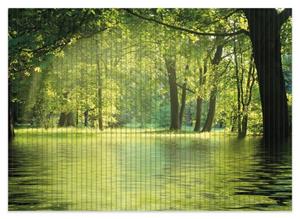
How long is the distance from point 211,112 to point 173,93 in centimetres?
47

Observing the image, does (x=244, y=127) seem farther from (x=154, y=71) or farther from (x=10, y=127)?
(x=10, y=127)

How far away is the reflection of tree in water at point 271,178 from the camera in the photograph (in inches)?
305

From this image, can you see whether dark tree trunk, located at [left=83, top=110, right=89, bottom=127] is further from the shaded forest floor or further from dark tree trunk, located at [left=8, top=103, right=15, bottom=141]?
dark tree trunk, located at [left=8, top=103, right=15, bottom=141]

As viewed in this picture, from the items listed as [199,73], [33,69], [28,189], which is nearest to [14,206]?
[28,189]

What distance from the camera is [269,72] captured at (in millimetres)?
8102

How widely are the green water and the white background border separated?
75 millimetres

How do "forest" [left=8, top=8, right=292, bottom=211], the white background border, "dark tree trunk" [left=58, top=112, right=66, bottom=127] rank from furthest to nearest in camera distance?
"dark tree trunk" [left=58, top=112, right=66, bottom=127]
"forest" [left=8, top=8, right=292, bottom=211]
the white background border

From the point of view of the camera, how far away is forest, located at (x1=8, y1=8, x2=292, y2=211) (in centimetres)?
786

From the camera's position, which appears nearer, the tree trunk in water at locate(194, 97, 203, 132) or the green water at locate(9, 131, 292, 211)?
the green water at locate(9, 131, 292, 211)

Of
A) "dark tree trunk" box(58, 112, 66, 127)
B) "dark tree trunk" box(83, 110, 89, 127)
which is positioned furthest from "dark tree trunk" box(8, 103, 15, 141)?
"dark tree trunk" box(83, 110, 89, 127)

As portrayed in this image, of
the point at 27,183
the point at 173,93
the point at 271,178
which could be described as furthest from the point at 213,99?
the point at 27,183

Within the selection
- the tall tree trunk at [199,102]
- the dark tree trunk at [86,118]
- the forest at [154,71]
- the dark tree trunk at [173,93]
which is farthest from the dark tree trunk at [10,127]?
the tall tree trunk at [199,102]

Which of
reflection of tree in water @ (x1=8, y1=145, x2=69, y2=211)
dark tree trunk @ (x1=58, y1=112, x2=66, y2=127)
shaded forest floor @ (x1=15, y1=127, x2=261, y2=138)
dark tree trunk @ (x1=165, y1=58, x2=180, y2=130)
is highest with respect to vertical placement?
dark tree trunk @ (x1=165, y1=58, x2=180, y2=130)
